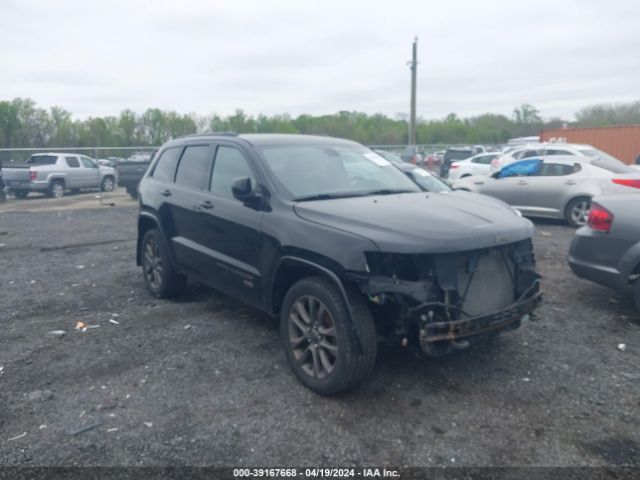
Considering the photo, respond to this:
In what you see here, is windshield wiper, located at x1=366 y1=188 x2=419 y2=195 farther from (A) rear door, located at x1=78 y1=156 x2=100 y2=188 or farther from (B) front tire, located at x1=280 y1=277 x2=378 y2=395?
(A) rear door, located at x1=78 y1=156 x2=100 y2=188

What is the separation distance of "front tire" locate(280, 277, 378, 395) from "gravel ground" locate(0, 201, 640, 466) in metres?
0.16

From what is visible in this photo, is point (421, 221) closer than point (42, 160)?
Yes

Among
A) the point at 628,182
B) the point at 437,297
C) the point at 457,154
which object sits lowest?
the point at 437,297

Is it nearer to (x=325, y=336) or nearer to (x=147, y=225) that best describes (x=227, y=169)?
(x=147, y=225)

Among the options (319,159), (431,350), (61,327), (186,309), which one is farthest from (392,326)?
(61,327)

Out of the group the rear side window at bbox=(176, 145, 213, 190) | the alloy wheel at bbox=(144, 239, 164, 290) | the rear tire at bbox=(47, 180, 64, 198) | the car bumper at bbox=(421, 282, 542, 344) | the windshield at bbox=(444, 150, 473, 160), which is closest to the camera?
the car bumper at bbox=(421, 282, 542, 344)

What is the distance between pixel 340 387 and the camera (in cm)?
367

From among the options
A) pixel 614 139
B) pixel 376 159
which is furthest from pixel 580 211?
pixel 614 139

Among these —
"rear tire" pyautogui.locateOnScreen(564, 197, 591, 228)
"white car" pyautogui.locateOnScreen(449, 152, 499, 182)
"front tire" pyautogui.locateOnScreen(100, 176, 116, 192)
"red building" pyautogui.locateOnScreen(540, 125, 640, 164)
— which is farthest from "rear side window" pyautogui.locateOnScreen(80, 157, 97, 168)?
"red building" pyautogui.locateOnScreen(540, 125, 640, 164)

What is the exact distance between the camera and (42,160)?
65.3 feet

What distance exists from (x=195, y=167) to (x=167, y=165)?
0.68 meters

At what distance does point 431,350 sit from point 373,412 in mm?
587

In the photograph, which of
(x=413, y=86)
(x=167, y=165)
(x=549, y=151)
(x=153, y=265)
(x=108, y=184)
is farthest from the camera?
(x=413, y=86)

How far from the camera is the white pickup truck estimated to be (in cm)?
1891
